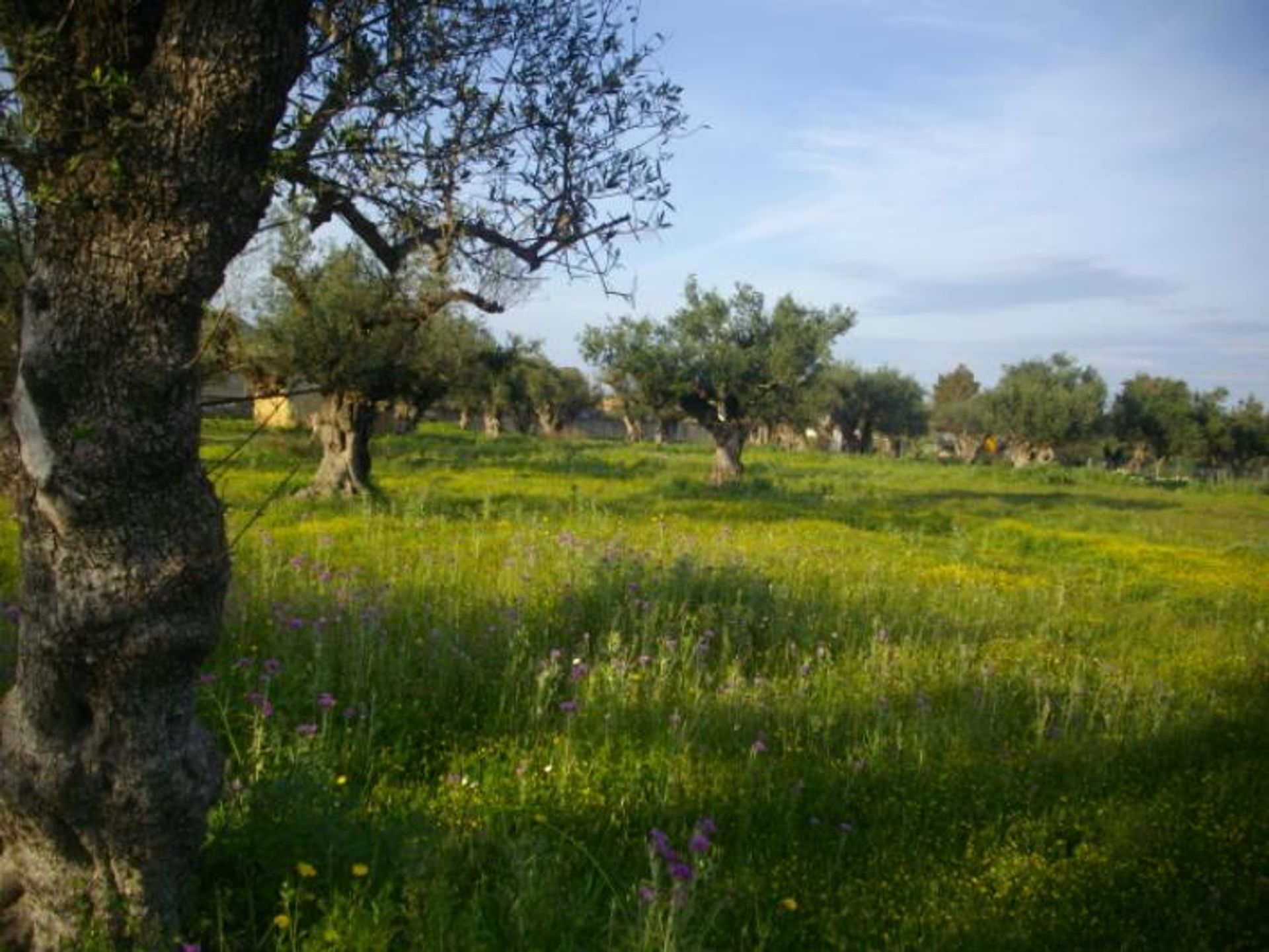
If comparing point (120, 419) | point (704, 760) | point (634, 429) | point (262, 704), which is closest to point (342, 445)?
point (262, 704)

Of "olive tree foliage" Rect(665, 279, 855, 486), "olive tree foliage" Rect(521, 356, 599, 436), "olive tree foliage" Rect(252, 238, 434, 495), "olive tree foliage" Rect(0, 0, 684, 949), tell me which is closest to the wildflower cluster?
"olive tree foliage" Rect(0, 0, 684, 949)

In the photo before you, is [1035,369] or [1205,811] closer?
[1205,811]

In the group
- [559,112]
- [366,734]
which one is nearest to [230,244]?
[559,112]

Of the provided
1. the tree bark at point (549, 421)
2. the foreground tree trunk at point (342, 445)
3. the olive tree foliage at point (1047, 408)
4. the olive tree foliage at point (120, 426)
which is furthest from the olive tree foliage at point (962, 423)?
the olive tree foliage at point (120, 426)

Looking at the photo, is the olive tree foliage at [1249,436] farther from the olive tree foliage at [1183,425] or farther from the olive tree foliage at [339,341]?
the olive tree foliage at [339,341]

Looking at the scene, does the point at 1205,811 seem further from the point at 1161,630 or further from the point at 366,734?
the point at 1161,630

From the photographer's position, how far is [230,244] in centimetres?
291

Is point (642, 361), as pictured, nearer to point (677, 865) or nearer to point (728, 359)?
point (728, 359)

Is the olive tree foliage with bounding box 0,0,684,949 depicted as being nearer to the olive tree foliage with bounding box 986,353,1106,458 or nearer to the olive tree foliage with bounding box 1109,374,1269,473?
the olive tree foliage with bounding box 986,353,1106,458

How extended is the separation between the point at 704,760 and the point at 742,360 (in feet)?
92.5

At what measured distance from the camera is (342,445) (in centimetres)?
1942

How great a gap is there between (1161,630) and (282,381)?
16.9 m

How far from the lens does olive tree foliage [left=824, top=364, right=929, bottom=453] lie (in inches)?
3162

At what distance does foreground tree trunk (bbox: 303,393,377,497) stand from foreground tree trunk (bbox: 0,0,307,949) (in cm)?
1676
